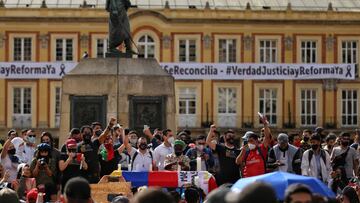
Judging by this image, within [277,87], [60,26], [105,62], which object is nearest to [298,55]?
[277,87]

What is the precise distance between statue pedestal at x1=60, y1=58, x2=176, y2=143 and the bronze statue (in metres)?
0.64

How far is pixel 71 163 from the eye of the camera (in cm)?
1873

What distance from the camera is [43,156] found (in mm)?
18188

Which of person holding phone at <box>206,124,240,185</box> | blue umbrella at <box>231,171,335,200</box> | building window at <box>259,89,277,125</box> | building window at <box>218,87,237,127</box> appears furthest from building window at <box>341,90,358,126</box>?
blue umbrella at <box>231,171,335,200</box>

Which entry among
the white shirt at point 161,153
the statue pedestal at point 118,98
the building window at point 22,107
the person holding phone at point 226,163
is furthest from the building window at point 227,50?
the person holding phone at point 226,163

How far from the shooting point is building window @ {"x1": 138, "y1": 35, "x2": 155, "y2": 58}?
65688mm

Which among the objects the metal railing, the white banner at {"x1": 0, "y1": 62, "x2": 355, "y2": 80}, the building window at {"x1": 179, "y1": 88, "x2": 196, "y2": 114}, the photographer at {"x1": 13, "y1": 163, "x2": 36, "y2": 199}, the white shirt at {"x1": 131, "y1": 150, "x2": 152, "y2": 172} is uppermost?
the metal railing

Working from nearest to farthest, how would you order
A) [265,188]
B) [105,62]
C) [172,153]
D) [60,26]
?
[265,188] → [172,153] → [105,62] → [60,26]

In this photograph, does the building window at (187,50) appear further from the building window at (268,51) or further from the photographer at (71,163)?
the photographer at (71,163)

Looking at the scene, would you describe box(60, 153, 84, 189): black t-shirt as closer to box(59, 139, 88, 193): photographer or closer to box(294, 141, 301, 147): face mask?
box(59, 139, 88, 193): photographer

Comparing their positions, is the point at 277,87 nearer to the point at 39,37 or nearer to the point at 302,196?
the point at 39,37

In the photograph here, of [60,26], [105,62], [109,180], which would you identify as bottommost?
[109,180]

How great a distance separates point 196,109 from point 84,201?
188 ft

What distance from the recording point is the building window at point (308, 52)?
2648 inches
